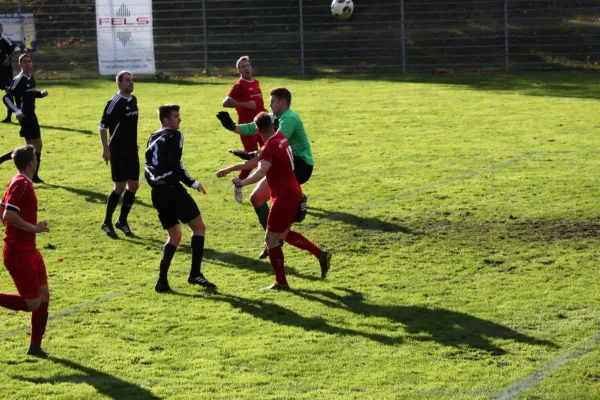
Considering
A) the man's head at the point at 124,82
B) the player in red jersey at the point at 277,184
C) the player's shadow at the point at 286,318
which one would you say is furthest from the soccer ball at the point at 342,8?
the player's shadow at the point at 286,318

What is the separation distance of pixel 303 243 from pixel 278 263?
0.61 meters

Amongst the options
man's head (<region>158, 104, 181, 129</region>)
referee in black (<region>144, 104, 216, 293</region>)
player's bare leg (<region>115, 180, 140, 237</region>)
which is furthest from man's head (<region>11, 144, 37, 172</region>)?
player's bare leg (<region>115, 180, 140, 237</region>)

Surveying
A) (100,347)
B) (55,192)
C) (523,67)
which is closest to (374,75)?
(523,67)

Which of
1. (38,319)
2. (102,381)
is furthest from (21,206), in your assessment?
(102,381)

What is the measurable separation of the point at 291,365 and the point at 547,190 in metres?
7.93

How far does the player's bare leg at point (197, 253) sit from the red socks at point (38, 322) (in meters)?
2.40

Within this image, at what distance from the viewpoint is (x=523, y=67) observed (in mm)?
32062

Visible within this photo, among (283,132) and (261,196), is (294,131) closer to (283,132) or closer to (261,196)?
(283,132)

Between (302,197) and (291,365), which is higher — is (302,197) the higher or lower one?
the higher one

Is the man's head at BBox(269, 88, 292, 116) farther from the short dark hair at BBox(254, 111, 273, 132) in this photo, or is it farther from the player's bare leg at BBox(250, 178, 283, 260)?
the player's bare leg at BBox(250, 178, 283, 260)

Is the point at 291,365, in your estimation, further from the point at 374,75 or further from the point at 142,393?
the point at 374,75

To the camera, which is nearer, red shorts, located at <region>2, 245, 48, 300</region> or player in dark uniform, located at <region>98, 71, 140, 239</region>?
red shorts, located at <region>2, 245, 48, 300</region>

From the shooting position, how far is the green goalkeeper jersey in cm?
1156

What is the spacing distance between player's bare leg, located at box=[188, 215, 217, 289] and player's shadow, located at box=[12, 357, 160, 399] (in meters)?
2.55
